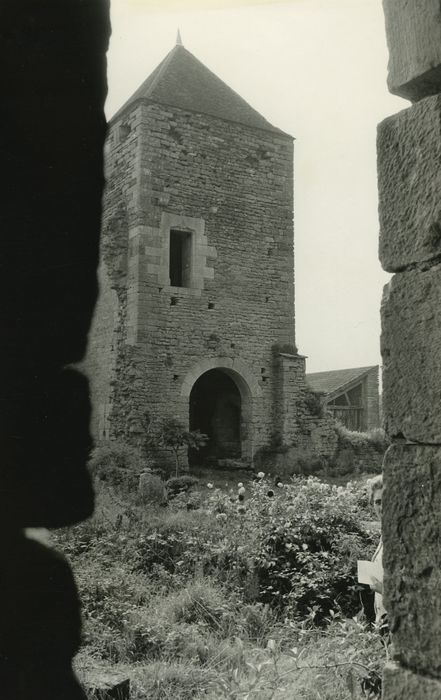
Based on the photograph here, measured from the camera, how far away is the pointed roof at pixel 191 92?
15.1 meters

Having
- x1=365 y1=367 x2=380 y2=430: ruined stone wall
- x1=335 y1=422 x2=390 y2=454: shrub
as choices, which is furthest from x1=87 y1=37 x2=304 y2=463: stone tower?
x1=365 y1=367 x2=380 y2=430: ruined stone wall

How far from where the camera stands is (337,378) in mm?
24188

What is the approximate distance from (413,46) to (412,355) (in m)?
1.06

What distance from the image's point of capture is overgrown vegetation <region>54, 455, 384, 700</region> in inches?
147

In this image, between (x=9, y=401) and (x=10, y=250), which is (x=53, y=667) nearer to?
(x=9, y=401)

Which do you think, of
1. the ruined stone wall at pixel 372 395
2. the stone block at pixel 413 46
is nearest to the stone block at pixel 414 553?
the stone block at pixel 413 46

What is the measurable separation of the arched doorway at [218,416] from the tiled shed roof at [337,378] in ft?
19.4

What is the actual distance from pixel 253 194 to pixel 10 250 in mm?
14753

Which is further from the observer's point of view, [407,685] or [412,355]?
[412,355]

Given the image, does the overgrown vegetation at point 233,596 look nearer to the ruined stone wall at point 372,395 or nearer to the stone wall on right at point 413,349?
the stone wall on right at point 413,349

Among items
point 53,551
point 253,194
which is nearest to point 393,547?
Answer: point 53,551

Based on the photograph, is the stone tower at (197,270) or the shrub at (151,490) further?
the stone tower at (197,270)

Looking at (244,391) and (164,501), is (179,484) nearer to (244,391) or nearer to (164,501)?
(164,501)

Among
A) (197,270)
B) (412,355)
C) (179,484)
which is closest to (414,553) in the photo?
(412,355)
